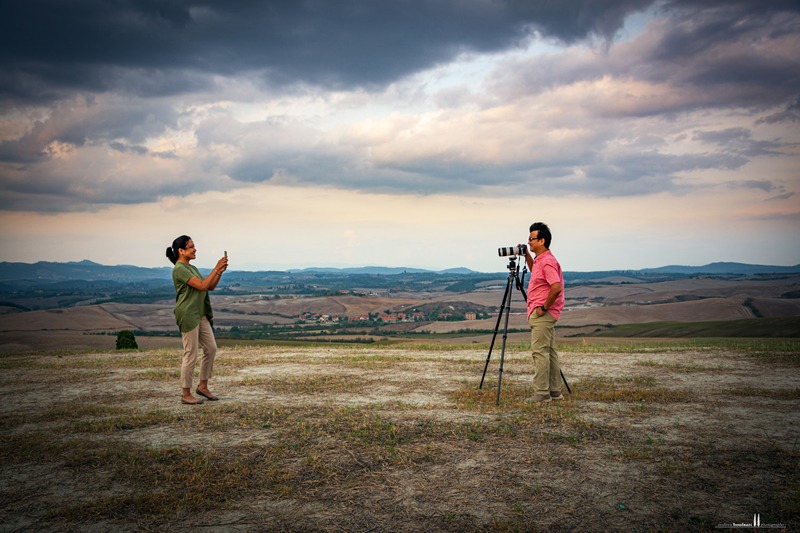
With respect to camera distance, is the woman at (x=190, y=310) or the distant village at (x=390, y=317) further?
the distant village at (x=390, y=317)

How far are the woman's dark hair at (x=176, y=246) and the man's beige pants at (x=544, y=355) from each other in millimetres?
7255

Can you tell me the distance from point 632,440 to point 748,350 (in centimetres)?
1411

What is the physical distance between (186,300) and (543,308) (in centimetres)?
712

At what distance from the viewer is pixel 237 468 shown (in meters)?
6.41

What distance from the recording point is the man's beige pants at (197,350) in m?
10.2

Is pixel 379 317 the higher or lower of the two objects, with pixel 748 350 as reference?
lower

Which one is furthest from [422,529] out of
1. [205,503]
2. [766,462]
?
[766,462]

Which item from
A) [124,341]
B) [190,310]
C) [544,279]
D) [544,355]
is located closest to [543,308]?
[544,279]

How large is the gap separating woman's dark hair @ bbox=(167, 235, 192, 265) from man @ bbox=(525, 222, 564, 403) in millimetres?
7009

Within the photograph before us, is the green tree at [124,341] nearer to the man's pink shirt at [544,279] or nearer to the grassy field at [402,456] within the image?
the grassy field at [402,456]

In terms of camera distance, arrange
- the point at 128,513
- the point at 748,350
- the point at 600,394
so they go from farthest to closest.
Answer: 1. the point at 748,350
2. the point at 600,394
3. the point at 128,513

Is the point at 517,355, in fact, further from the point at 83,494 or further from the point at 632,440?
the point at 83,494

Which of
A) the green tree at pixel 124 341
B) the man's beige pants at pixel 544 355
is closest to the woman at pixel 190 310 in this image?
the man's beige pants at pixel 544 355

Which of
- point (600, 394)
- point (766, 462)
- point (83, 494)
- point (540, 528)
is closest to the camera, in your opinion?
point (540, 528)
